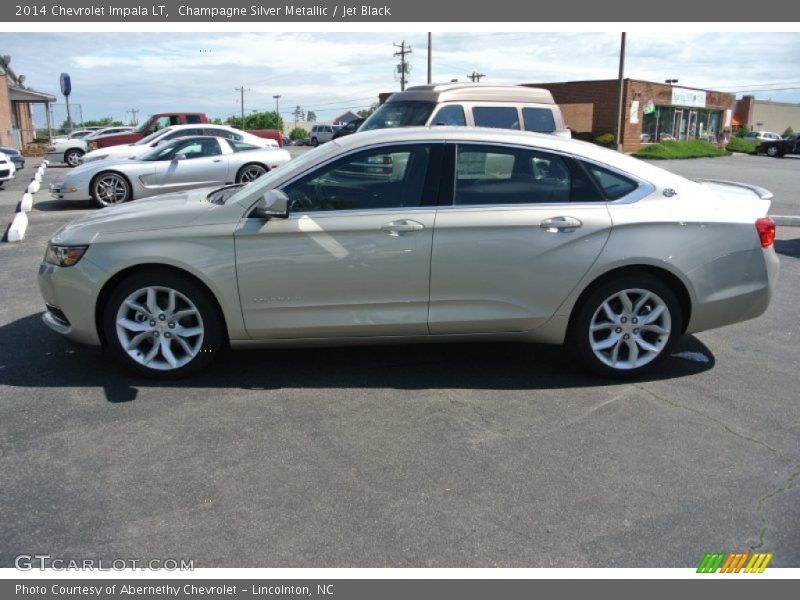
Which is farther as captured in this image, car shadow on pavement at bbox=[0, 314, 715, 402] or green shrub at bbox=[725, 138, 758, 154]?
green shrub at bbox=[725, 138, 758, 154]

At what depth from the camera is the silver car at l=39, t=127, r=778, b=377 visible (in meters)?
4.42

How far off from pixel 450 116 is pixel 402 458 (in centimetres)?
806

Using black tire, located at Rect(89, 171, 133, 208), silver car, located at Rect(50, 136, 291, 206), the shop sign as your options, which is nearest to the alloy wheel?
silver car, located at Rect(50, 136, 291, 206)

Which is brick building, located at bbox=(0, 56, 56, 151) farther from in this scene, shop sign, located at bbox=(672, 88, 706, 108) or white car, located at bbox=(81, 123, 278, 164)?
shop sign, located at bbox=(672, 88, 706, 108)

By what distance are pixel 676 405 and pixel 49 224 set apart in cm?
1036

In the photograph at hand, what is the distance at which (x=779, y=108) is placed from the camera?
77.2m

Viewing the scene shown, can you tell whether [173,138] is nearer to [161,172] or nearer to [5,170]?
[161,172]

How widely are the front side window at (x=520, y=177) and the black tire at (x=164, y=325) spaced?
1.89 meters

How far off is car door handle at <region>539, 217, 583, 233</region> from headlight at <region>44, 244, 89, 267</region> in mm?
2999

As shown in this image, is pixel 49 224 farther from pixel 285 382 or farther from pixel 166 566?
pixel 166 566

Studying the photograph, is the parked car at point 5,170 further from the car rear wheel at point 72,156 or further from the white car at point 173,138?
the car rear wheel at point 72,156

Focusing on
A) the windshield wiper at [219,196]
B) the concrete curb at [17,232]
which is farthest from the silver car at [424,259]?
the concrete curb at [17,232]

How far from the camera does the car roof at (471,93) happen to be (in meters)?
10.9

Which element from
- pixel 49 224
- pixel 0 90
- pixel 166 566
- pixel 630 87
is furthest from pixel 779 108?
pixel 166 566
